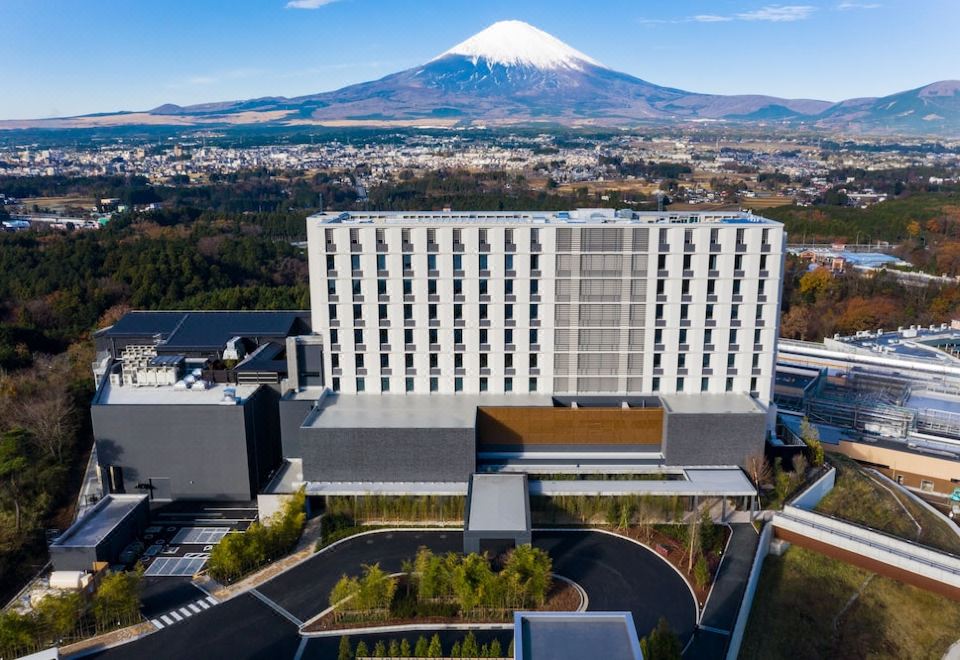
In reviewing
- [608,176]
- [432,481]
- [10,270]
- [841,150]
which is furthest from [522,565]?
[841,150]

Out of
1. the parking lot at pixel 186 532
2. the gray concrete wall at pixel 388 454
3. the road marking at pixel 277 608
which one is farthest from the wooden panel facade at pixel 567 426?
the road marking at pixel 277 608

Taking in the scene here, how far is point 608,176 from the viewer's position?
127375 millimetres

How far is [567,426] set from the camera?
2511 cm

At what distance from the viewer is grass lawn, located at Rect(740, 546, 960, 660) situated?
18.5 meters

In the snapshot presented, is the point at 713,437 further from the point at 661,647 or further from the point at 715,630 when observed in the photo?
the point at 661,647

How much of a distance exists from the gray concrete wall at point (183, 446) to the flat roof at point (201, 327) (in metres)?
6.49

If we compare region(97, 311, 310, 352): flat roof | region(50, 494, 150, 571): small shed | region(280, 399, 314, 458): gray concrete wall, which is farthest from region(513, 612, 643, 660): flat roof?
region(97, 311, 310, 352): flat roof

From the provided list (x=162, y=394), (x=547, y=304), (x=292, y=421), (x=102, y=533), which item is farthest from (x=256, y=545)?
(x=547, y=304)

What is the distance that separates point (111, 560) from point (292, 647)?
7.28 metres

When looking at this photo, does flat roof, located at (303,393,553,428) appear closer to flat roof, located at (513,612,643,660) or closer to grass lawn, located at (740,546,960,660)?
grass lawn, located at (740,546,960,660)

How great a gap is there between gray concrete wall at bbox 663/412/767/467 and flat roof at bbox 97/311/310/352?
1756cm

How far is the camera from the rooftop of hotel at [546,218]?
991 inches

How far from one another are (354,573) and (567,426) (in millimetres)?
8977

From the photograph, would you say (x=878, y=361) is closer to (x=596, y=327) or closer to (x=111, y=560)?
(x=596, y=327)
